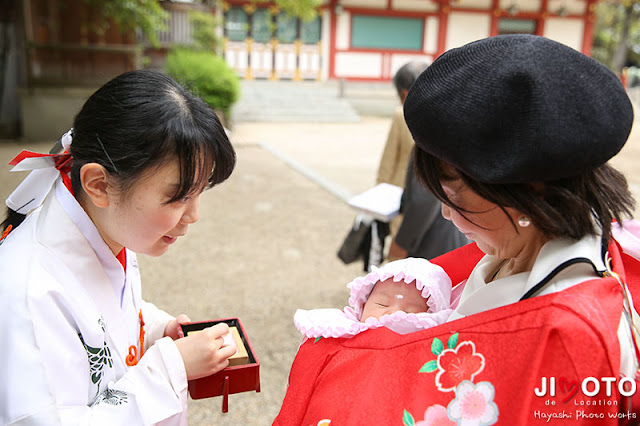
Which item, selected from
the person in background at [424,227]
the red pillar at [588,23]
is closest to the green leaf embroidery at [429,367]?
the person in background at [424,227]

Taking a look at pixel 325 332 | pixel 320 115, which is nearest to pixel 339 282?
pixel 325 332

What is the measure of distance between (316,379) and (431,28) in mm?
19888

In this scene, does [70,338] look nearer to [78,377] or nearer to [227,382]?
[78,377]

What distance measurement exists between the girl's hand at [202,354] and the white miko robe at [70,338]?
2 cm

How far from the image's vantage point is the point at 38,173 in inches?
53.3

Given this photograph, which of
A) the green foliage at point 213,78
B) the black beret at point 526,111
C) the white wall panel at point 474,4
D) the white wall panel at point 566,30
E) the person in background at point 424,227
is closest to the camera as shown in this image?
the black beret at point 526,111

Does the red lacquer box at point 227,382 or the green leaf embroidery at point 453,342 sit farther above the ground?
the green leaf embroidery at point 453,342

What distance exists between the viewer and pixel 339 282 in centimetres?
422

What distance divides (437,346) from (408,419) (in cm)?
14

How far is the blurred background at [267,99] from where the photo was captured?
12.9 ft

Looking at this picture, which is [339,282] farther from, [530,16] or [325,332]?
[530,16]

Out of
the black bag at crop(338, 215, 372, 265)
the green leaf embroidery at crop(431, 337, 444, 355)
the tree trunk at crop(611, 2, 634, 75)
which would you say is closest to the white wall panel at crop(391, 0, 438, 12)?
the tree trunk at crop(611, 2, 634, 75)

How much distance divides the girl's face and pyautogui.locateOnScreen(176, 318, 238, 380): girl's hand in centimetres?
24

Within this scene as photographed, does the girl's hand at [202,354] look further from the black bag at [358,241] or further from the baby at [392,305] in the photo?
the black bag at [358,241]
